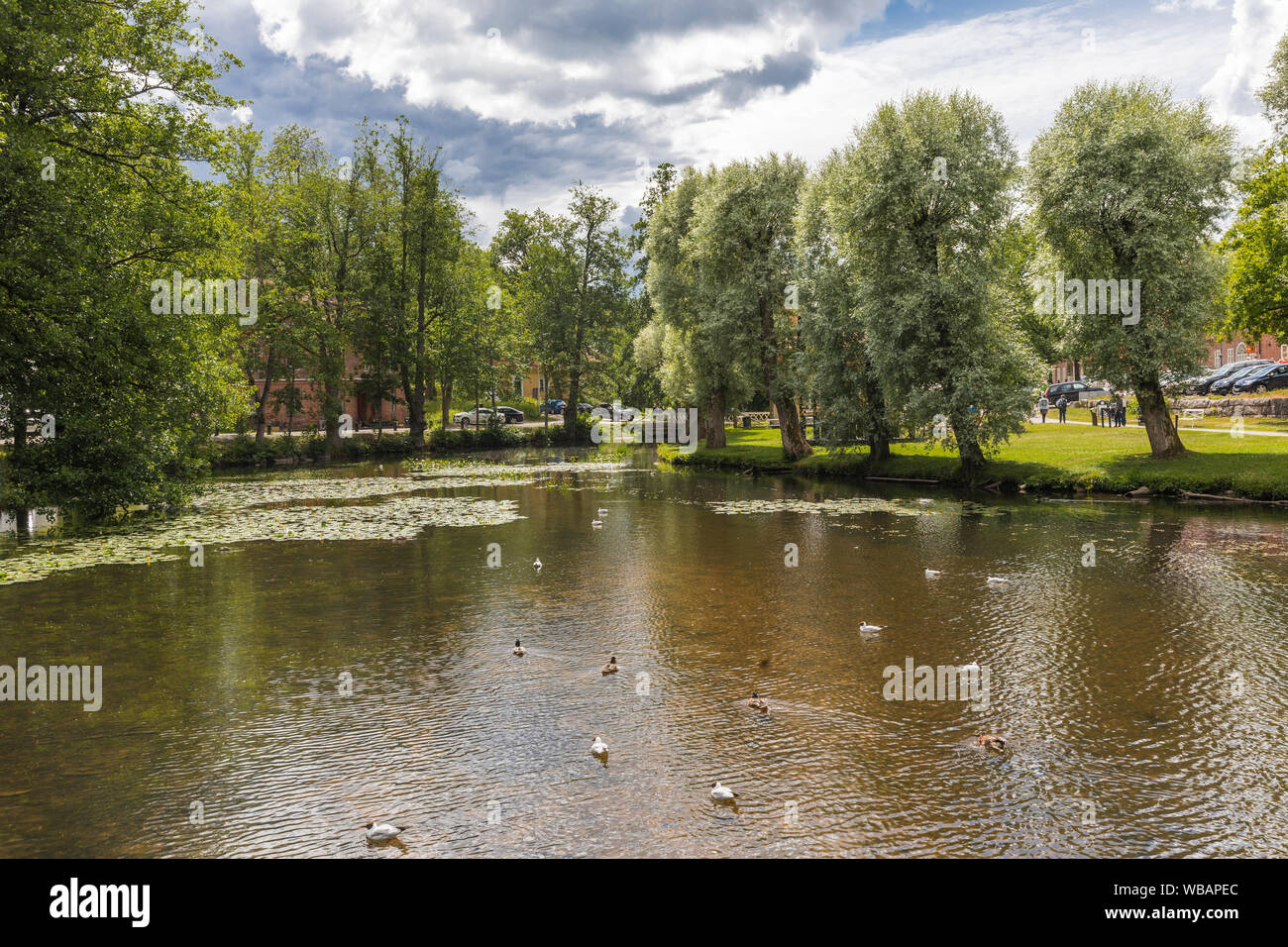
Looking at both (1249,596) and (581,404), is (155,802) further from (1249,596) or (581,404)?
(581,404)

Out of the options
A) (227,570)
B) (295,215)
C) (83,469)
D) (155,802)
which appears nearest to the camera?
(155,802)

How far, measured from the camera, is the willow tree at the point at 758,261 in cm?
4134

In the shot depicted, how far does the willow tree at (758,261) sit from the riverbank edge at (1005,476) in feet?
9.78

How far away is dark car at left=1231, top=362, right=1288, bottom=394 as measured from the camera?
49281 mm

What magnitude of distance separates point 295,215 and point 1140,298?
5114cm

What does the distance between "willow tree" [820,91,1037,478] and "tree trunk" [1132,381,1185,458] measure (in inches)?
162

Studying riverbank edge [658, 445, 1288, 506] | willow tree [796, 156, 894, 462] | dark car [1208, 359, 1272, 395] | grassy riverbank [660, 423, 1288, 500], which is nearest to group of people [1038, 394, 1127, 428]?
grassy riverbank [660, 423, 1288, 500]

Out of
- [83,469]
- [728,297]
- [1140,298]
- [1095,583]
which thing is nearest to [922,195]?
[1140,298]

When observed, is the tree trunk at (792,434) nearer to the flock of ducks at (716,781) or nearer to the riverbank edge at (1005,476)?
the riverbank edge at (1005,476)

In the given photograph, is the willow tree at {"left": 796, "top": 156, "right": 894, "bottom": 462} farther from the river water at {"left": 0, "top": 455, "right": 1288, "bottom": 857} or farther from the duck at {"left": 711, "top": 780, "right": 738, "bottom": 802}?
the duck at {"left": 711, "top": 780, "right": 738, "bottom": 802}

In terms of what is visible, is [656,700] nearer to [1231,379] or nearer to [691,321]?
[691,321]

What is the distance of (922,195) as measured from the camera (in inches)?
1253

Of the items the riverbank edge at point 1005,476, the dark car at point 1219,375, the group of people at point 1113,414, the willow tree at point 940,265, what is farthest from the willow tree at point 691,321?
the dark car at point 1219,375

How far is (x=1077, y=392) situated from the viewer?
216 feet
